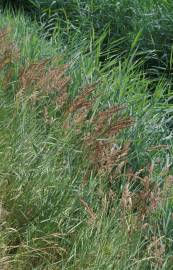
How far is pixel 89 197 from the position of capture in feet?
8.59

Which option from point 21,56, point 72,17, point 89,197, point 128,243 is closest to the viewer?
point 128,243

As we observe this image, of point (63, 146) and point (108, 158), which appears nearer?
point (108, 158)

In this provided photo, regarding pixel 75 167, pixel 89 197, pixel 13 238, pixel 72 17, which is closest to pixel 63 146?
pixel 75 167

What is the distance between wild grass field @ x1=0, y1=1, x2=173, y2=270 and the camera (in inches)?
92.2

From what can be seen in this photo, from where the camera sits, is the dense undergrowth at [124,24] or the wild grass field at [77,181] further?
the dense undergrowth at [124,24]

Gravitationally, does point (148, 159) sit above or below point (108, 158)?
below

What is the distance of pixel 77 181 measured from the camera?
8.94ft

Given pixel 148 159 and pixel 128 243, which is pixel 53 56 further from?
pixel 128 243

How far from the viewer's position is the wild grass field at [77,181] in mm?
2342

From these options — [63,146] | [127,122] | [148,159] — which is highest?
[127,122]

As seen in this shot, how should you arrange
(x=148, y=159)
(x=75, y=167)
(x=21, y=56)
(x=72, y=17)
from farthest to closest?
(x=72, y=17) → (x=21, y=56) → (x=148, y=159) → (x=75, y=167)

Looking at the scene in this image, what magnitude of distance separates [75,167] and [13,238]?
19.7 inches

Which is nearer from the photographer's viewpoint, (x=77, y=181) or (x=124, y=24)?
(x=77, y=181)

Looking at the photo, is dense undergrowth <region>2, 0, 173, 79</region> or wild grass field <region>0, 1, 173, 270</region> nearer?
wild grass field <region>0, 1, 173, 270</region>
